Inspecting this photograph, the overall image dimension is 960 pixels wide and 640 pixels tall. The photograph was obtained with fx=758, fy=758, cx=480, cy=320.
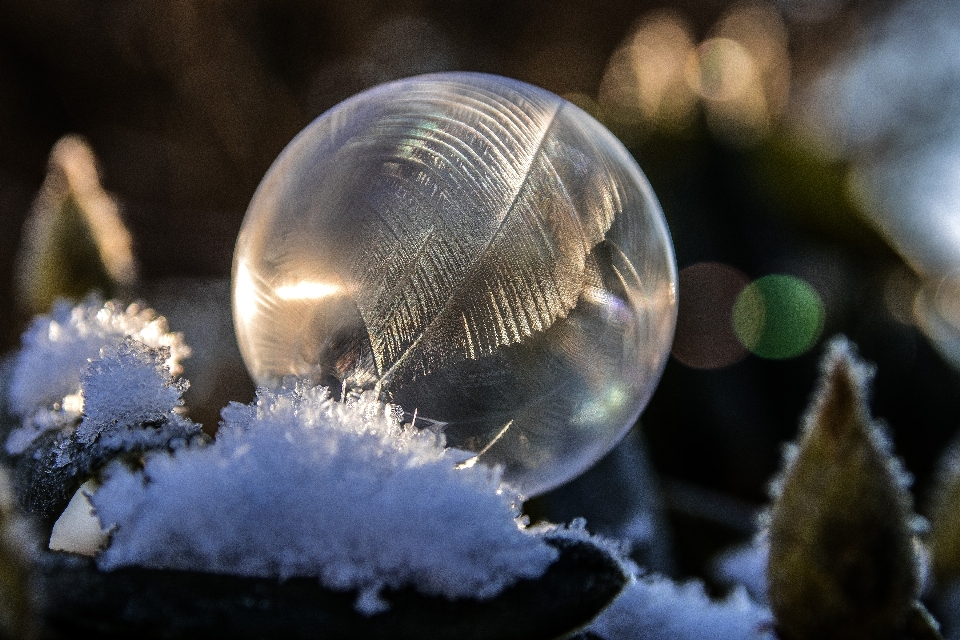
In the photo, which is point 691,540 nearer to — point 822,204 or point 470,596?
point 470,596

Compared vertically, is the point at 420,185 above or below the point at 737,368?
above

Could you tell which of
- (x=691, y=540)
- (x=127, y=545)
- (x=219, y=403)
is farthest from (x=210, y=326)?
(x=127, y=545)

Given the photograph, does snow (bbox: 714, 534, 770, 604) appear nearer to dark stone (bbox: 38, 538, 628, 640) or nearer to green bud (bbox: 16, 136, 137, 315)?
dark stone (bbox: 38, 538, 628, 640)

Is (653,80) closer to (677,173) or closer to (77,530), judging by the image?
(677,173)

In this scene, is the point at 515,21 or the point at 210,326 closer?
the point at 210,326

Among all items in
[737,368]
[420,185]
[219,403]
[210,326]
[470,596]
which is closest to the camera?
[470,596]

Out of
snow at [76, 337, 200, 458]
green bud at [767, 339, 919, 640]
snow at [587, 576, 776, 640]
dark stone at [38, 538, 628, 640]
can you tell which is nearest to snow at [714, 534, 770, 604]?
snow at [587, 576, 776, 640]

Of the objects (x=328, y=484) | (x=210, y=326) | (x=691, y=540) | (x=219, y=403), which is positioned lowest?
(x=691, y=540)

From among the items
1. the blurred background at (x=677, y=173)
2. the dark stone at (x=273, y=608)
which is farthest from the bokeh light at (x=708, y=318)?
the dark stone at (x=273, y=608)
